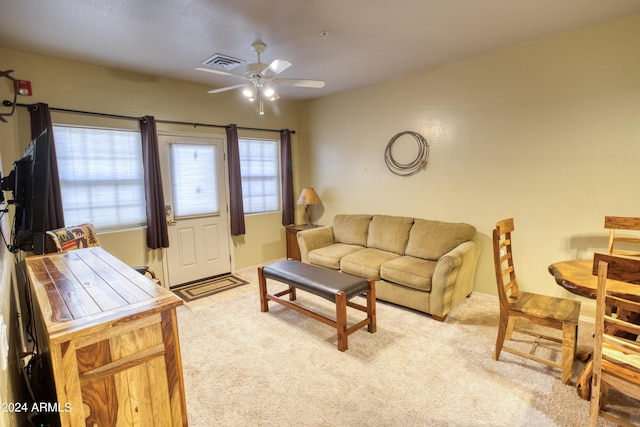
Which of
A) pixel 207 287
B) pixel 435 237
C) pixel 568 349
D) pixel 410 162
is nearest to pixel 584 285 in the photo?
pixel 568 349

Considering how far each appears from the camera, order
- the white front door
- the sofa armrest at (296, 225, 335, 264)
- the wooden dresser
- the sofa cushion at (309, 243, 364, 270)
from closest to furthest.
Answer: the wooden dresser < the sofa cushion at (309, 243, 364, 270) < the white front door < the sofa armrest at (296, 225, 335, 264)

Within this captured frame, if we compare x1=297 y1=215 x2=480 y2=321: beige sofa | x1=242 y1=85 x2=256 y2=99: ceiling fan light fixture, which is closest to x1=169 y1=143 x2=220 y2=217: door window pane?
x1=297 y1=215 x2=480 y2=321: beige sofa

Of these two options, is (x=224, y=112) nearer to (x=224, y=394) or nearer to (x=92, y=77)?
(x=92, y=77)

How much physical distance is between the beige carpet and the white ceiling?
2634mm

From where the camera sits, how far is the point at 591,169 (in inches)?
112

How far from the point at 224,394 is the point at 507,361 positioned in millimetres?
2054

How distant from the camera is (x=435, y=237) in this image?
11.7ft

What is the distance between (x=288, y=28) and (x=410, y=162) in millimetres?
2194

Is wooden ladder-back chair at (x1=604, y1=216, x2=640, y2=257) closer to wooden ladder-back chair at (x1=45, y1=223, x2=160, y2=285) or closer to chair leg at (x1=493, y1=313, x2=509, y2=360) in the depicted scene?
chair leg at (x1=493, y1=313, x2=509, y2=360)

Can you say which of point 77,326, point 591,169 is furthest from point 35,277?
point 591,169

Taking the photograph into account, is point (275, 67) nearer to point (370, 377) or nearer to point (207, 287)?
point (370, 377)

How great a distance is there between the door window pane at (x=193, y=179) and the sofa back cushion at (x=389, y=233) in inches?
87.8

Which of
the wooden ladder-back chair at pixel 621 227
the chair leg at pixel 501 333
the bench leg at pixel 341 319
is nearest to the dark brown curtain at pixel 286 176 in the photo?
the bench leg at pixel 341 319

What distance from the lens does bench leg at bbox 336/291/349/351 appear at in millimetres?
2531
